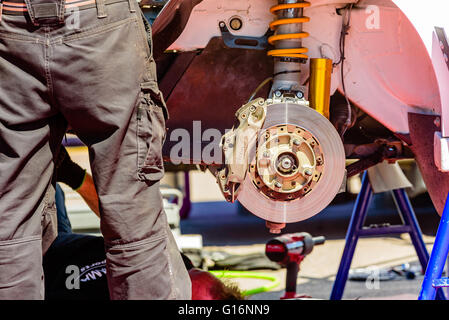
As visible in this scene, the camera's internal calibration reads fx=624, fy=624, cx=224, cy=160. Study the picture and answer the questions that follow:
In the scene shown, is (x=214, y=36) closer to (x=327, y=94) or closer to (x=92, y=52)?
(x=327, y=94)

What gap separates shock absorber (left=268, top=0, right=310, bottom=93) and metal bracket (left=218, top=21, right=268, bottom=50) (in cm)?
9

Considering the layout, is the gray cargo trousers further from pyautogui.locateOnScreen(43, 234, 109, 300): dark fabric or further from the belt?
pyautogui.locateOnScreen(43, 234, 109, 300): dark fabric

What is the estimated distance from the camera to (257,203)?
7.23ft

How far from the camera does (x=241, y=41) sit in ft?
7.77

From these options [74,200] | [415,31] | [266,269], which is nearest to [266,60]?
[415,31]

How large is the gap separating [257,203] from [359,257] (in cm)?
298

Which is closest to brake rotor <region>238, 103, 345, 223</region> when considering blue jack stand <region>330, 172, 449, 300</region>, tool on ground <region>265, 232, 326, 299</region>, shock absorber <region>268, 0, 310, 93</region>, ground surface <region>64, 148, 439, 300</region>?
shock absorber <region>268, 0, 310, 93</region>

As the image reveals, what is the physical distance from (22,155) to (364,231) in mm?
2115

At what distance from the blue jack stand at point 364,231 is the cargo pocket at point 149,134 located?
175cm

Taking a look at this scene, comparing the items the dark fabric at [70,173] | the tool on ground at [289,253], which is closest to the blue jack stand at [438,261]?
the tool on ground at [289,253]

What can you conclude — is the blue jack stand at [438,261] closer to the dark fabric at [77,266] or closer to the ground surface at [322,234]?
the dark fabric at [77,266]

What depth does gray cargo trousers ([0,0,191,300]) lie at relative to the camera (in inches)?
64.7

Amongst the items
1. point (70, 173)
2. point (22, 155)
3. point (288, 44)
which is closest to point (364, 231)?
point (288, 44)

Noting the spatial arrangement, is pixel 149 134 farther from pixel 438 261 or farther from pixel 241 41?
pixel 438 261
